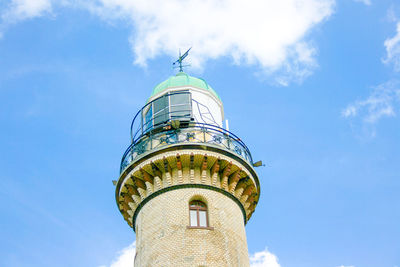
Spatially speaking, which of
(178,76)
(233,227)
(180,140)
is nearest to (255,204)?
(233,227)

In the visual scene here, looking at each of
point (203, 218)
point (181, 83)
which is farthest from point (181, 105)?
point (203, 218)

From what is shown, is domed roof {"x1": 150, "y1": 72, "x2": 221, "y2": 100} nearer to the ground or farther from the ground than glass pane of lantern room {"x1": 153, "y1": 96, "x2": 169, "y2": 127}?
farther from the ground

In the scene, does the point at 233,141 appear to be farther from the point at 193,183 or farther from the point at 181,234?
the point at 181,234

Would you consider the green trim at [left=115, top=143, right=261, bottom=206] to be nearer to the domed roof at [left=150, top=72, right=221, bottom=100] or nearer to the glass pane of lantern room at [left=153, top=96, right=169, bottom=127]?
the glass pane of lantern room at [left=153, top=96, right=169, bottom=127]

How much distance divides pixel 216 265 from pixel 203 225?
2251mm

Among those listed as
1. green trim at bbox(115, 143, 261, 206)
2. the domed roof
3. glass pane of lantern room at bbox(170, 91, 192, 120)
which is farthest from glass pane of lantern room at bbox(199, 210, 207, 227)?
the domed roof

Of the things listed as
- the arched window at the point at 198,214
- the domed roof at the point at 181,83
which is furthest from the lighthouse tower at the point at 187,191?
the domed roof at the point at 181,83

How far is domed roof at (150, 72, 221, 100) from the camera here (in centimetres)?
3275

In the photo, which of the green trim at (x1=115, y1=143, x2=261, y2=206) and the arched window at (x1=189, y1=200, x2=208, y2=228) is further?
the green trim at (x1=115, y1=143, x2=261, y2=206)

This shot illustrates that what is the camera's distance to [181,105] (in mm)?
31547

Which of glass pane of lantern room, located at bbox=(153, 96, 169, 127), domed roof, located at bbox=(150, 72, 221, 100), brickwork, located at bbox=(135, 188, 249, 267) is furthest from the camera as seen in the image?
domed roof, located at bbox=(150, 72, 221, 100)

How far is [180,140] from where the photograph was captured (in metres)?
28.8

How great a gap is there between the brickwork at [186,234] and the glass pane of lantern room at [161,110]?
485 centimetres

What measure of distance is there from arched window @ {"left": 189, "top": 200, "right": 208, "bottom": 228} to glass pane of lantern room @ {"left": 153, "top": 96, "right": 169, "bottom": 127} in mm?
5092
